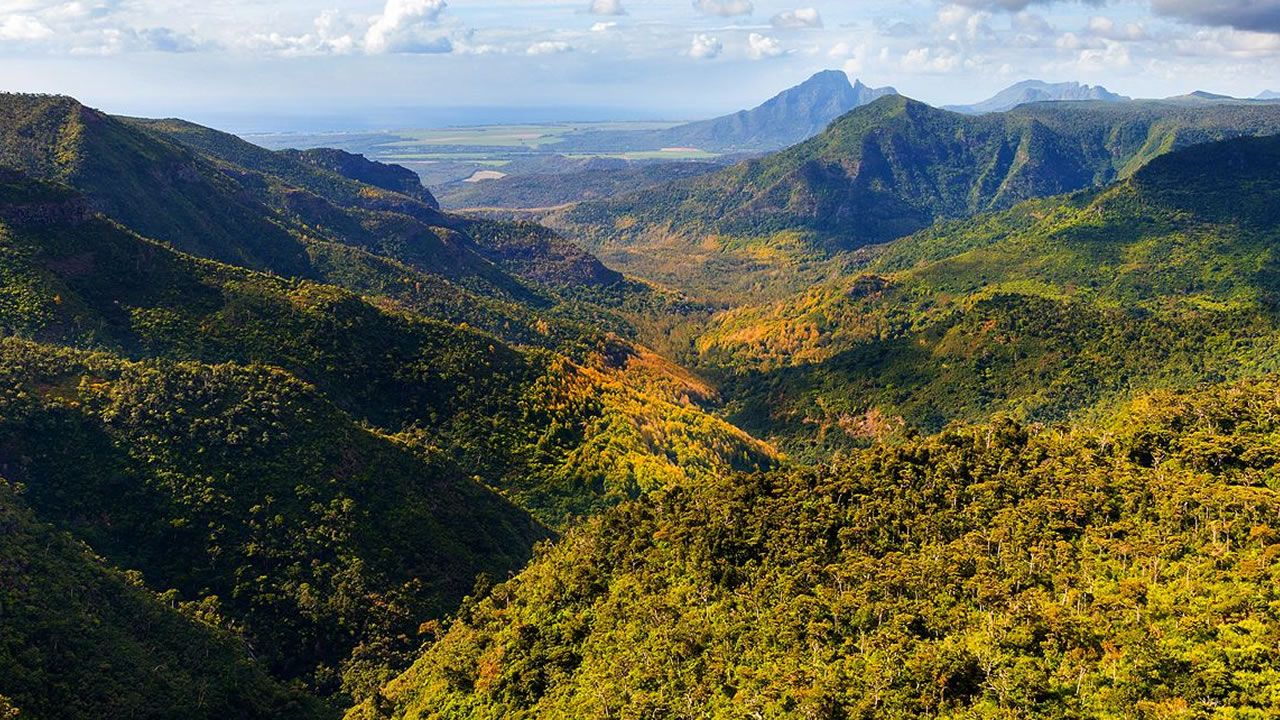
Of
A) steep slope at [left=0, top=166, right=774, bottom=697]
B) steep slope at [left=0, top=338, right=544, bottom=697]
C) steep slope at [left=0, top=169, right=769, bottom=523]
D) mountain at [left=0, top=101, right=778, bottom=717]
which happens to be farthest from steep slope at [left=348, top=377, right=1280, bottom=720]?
steep slope at [left=0, top=169, right=769, bottom=523]

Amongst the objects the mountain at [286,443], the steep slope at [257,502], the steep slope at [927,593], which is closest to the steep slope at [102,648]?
the mountain at [286,443]

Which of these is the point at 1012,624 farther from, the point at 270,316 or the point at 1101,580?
the point at 270,316

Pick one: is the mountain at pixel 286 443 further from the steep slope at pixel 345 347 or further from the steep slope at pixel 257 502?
the steep slope at pixel 345 347

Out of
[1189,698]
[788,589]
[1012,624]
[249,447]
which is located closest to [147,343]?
[249,447]

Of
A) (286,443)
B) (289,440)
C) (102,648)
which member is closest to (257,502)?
(286,443)

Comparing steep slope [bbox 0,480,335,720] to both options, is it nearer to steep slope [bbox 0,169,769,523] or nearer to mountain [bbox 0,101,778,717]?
mountain [bbox 0,101,778,717]

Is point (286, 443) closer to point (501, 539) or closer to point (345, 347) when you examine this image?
point (501, 539)
